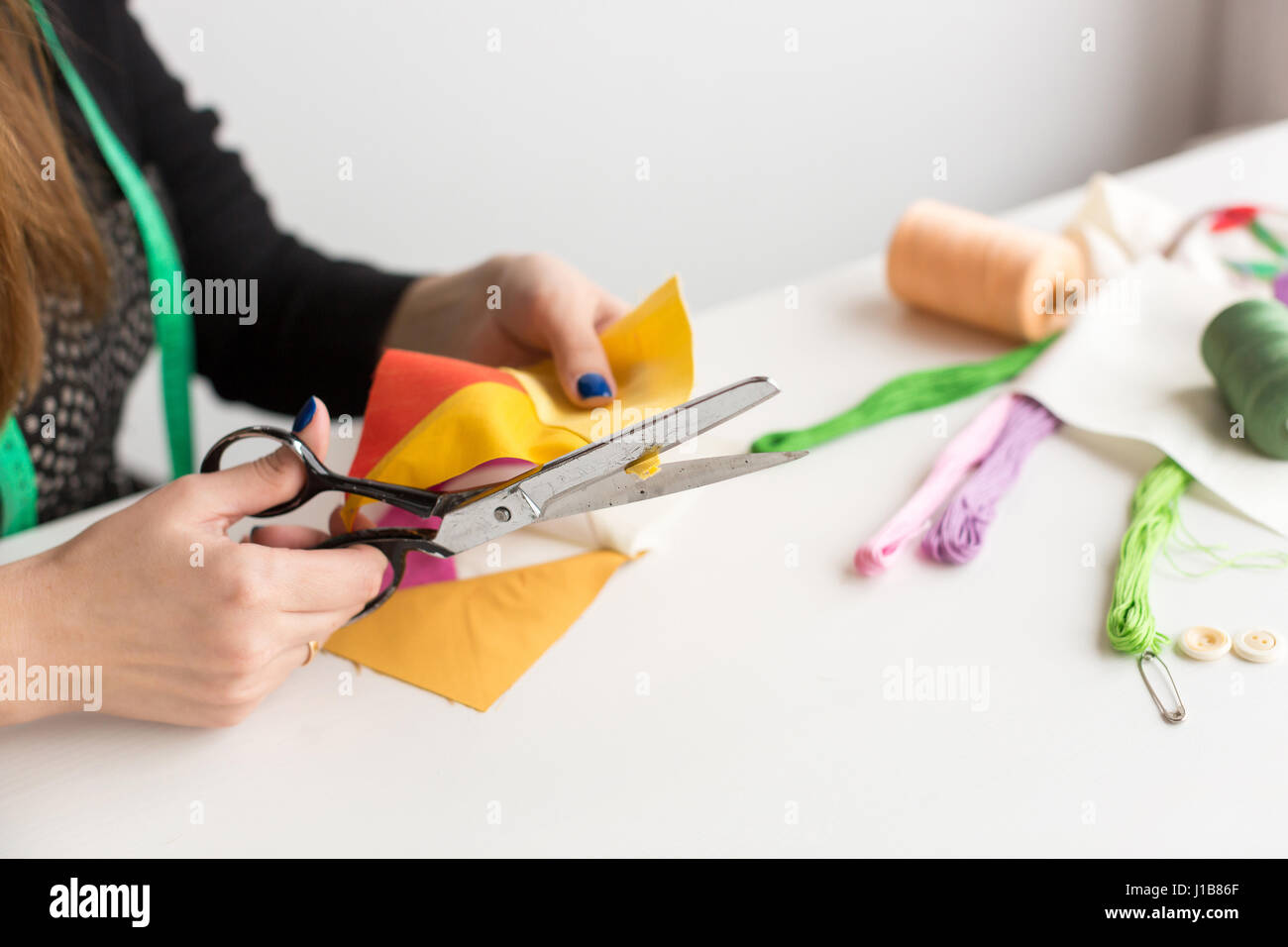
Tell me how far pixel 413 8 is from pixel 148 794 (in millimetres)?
1625

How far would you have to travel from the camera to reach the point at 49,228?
0.88m

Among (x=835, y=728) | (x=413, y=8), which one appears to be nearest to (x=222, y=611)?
(x=835, y=728)

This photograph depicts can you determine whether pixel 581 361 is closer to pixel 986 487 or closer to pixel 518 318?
pixel 518 318

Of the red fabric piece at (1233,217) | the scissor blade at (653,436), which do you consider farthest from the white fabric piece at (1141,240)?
the scissor blade at (653,436)

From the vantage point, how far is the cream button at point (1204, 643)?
2.18 feet

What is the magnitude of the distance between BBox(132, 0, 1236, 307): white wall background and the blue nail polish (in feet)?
4.40

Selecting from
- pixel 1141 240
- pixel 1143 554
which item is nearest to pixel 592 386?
pixel 1143 554

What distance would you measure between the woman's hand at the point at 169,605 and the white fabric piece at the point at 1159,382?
2.08 ft

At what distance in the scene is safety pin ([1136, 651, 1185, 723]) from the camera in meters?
0.63

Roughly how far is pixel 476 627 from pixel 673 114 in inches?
64.9
